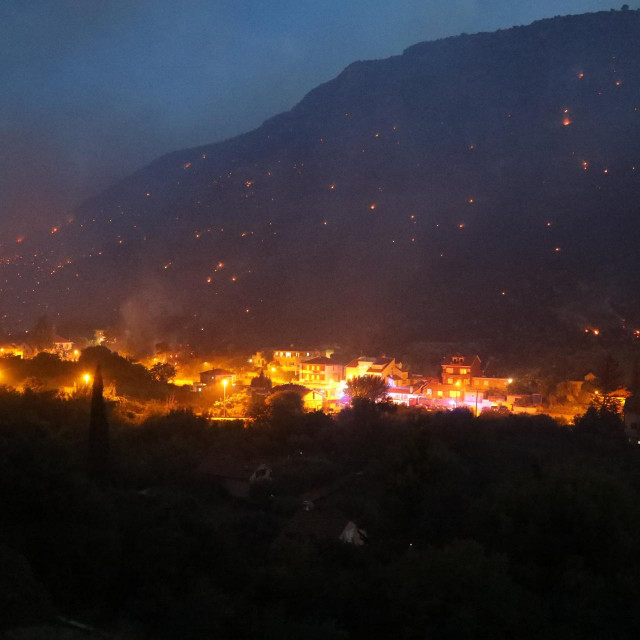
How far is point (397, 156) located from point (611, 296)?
117 feet

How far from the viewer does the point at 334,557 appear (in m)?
8.22

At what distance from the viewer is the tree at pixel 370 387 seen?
84.0 ft

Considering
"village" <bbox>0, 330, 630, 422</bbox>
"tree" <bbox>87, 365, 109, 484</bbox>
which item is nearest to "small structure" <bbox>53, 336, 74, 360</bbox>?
"village" <bbox>0, 330, 630, 422</bbox>

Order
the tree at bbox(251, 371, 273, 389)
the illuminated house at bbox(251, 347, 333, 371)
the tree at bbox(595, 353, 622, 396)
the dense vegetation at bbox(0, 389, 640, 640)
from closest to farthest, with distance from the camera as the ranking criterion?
the dense vegetation at bbox(0, 389, 640, 640)
the tree at bbox(595, 353, 622, 396)
the tree at bbox(251, 371, 273, 389)
the illuminated house at bbox(251, 347, 333, 371)

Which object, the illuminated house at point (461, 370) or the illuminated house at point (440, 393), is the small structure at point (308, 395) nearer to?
the illuminated house at point (440, 393)

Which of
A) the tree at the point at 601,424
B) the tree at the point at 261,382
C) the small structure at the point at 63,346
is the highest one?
the small structure at the point at 63,346

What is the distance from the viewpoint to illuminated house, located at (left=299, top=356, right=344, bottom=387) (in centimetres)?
3170

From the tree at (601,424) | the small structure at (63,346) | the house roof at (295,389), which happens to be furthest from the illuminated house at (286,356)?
the tree at (601,424)

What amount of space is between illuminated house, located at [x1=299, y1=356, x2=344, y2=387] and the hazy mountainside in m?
6.11

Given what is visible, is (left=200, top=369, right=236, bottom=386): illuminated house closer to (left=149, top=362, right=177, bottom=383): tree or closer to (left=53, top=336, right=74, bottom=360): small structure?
(left=149, top=362, right=177, bottom=383): tree

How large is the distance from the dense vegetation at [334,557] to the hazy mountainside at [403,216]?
2544 centimetres

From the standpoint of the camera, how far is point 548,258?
41.4 metres

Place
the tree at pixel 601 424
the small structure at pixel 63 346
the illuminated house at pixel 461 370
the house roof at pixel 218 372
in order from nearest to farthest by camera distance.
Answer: the tree at pixel 601 424 → the illuminated house at pixel 461 370 → the house roof at pixel 218 372 → the small structure at pixel 63 346

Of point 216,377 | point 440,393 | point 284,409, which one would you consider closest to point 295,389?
point 216,377
